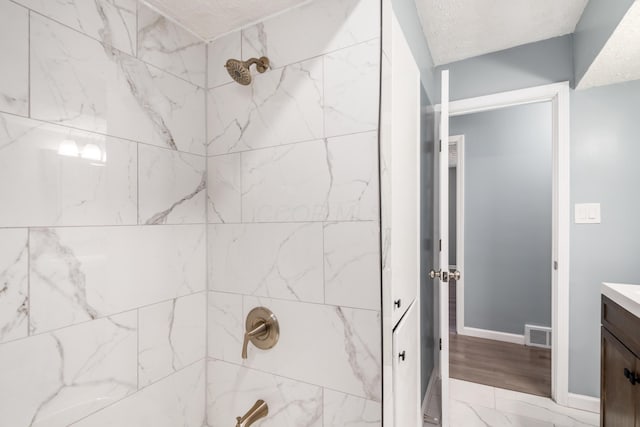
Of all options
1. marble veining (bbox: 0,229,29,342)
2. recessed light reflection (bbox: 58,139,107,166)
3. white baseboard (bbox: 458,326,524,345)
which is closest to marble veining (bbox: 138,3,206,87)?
recessed light reflection (bbox: 58,139,107,166)

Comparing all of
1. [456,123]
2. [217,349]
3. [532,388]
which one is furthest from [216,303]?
[456,123]

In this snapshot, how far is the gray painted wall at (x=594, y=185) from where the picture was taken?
5.91 ft

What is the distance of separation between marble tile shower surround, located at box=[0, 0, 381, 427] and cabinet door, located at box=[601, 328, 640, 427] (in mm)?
1038

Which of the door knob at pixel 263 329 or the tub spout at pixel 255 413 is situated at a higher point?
the door knob at pixel 263 329

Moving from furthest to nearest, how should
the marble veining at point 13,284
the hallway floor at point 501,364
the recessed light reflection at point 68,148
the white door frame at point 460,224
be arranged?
the white door frame at point 460,224 < the hallway floor at point 501,364 < the recessed light reflection at point 68,148 < the marble veining at point 13,284

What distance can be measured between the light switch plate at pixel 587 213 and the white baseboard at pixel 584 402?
1.08 meters

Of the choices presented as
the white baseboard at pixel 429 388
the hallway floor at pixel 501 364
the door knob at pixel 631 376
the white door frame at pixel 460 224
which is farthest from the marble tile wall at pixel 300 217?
the white door frame at pixel 460 224

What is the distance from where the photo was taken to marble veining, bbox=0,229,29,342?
756 millimetres

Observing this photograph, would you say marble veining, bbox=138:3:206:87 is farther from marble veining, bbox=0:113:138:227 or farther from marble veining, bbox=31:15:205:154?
marble veining, bbox=0:113:138:227

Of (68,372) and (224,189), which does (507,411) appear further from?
(68,372)

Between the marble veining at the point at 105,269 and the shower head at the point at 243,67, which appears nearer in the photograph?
the marble veining at the point at 105,269

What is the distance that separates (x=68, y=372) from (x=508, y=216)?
337 cm

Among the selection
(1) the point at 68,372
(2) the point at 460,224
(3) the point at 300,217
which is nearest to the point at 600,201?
(2) the point at 460,224

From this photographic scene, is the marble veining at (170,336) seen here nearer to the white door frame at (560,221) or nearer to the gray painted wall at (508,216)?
the white door frame at (560,221)
